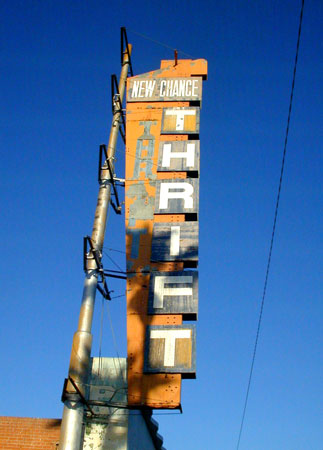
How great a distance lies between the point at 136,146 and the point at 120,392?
19.9 ft

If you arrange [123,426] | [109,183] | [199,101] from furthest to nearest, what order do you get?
[199,101]
[123,426]
[109,183]

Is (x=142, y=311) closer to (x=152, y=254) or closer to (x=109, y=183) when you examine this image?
(x=152, y=254)

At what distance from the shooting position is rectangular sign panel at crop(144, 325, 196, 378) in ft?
34.1

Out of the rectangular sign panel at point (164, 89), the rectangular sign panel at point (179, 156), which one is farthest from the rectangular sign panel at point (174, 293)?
the rectangular sign panel at point (164, 89)

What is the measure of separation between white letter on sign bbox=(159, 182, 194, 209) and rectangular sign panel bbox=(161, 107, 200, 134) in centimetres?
171

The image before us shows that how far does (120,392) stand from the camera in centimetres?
1362

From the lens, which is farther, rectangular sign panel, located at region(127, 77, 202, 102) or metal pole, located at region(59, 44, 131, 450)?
rectangular sign panel, located at region(127, 77, 202, 102)

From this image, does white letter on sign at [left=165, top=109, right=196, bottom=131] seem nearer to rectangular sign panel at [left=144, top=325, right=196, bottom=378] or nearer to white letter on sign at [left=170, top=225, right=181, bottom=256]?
white letter on sign at [left=170, top=225, right=181, bottom=256]

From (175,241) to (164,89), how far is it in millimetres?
4935

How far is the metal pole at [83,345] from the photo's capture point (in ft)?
29.5

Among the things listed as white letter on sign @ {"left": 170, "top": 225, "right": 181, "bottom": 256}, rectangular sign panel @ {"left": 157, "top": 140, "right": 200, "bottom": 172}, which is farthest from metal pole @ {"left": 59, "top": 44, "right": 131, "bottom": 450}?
rectangular sign panel @ {"left": 157, "top": 140, "right": 200, "bottom": 172}

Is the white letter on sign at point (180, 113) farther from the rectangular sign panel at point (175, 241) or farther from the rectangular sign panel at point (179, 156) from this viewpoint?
the rectangular sign panel at point (175, 241)

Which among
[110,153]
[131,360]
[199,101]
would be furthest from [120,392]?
[199,101]

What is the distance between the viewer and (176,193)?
12.9 m
